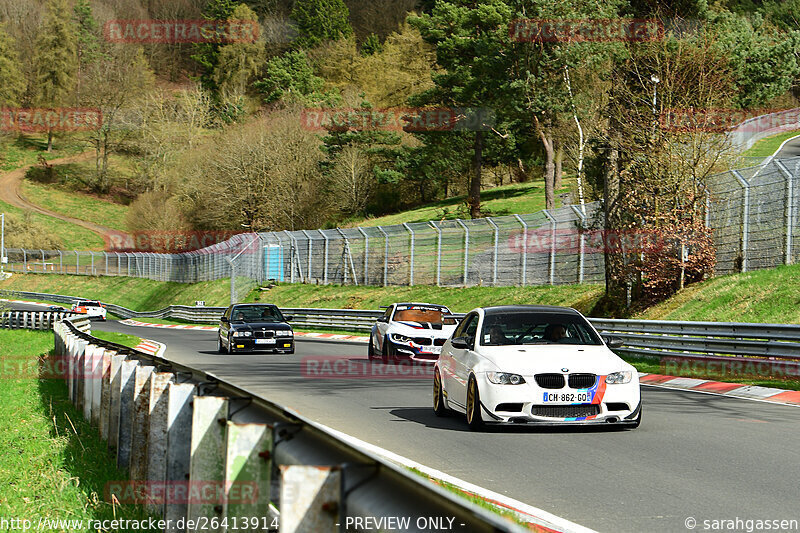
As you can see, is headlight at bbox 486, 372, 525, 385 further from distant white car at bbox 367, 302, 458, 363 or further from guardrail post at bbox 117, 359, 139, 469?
distant white car at bbox 367, 302, 458, 363

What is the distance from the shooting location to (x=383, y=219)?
77.1 m

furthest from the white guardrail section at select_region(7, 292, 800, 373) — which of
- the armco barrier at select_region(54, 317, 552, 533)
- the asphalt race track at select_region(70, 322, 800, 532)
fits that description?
the armco barrier at select_region(54, 317, 552, 533)

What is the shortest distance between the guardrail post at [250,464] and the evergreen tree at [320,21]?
13069 cm

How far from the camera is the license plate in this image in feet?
36.6

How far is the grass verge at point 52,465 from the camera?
6969 millimetres

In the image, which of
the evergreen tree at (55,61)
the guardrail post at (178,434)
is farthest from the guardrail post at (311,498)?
the evergreen tree at (55,61)

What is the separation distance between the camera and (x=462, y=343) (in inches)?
484

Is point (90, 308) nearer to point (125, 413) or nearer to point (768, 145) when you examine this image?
point (768, 145)

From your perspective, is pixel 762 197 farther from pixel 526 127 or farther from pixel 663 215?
pixel 526 127

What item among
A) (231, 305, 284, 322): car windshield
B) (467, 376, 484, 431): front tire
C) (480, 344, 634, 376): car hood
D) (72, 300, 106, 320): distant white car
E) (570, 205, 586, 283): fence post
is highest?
(570, 205, 586, 283): fence post

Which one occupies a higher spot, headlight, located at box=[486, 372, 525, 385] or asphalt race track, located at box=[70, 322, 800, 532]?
headlight, located at box=[486, 372, 525, 385]

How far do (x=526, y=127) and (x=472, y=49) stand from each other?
10.7 m

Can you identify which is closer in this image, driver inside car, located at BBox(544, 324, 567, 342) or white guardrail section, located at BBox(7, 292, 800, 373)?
driver inside car, located at BBox(544, 324, 567, 342)

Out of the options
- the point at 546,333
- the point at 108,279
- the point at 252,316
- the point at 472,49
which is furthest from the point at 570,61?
the point at 108,279
